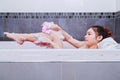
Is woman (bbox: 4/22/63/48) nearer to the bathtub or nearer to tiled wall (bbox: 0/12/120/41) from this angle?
tiled wall (bbox: 0/12/120/41)

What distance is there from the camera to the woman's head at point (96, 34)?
2373 millimetres

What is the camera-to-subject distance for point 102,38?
2369 millimetres

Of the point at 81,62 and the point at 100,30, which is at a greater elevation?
the point at 100,30

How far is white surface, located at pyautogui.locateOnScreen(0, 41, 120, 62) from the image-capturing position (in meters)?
1.89

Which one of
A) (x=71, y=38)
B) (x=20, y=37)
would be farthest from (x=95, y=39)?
(x=20, y=37)

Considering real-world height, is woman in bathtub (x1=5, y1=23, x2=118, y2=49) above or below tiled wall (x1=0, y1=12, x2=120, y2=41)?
Answer: below

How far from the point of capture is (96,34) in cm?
238

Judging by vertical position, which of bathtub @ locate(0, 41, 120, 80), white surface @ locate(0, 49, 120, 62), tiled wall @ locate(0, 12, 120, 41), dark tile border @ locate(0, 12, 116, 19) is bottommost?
bathtub @ locate(0, 41, 120, 80)

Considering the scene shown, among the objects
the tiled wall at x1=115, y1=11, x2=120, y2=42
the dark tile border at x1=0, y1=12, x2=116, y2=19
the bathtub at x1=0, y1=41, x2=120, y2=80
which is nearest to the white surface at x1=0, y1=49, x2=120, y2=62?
the bathtub at x1=0, y1=41, x2=120, y2=80

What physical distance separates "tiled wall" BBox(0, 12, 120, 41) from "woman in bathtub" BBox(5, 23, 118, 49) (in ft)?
0.16

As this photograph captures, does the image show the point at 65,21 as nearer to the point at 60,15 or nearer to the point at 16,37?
the point at 60,15
